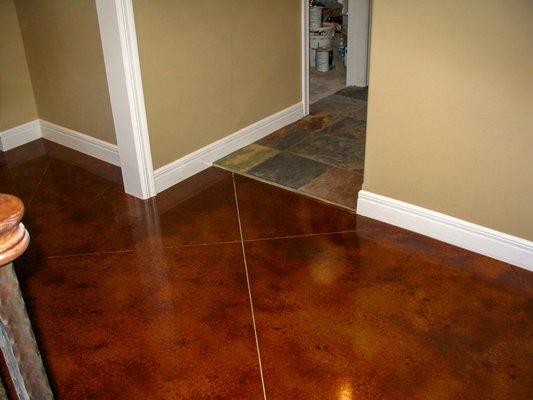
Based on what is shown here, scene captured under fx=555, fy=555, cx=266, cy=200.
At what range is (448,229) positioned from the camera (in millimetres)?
2482

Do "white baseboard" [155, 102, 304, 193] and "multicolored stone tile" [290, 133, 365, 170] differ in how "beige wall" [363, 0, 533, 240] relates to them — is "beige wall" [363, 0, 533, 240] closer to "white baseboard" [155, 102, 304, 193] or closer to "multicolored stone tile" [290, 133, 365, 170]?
"multicolored stone tile" [290, 133, 365, 170]

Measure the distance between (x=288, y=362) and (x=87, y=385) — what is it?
674 millimetres

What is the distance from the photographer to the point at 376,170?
2633 millimetres

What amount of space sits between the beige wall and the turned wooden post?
186 centimetres

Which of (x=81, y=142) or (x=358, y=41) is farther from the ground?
(x=358, y=41)

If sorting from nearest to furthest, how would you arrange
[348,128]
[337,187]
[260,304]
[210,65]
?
[260,304], [337,187], [210,65], [348,128]

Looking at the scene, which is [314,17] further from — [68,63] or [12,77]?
[12,77]

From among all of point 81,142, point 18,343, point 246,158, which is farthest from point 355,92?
point 18,343

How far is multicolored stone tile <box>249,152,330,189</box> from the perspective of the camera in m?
3.11

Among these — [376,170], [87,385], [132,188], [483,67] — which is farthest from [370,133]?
[87,385]

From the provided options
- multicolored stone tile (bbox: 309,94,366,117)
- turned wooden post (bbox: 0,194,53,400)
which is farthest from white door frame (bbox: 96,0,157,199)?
turned wooden post (bbox: 0,194,53,400)

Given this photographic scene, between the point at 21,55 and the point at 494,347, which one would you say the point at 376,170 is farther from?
the point at 21,55

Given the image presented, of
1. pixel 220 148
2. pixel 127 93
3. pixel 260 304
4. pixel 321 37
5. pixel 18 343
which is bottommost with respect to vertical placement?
pixel 260 304

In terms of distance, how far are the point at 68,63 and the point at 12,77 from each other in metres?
0.50
